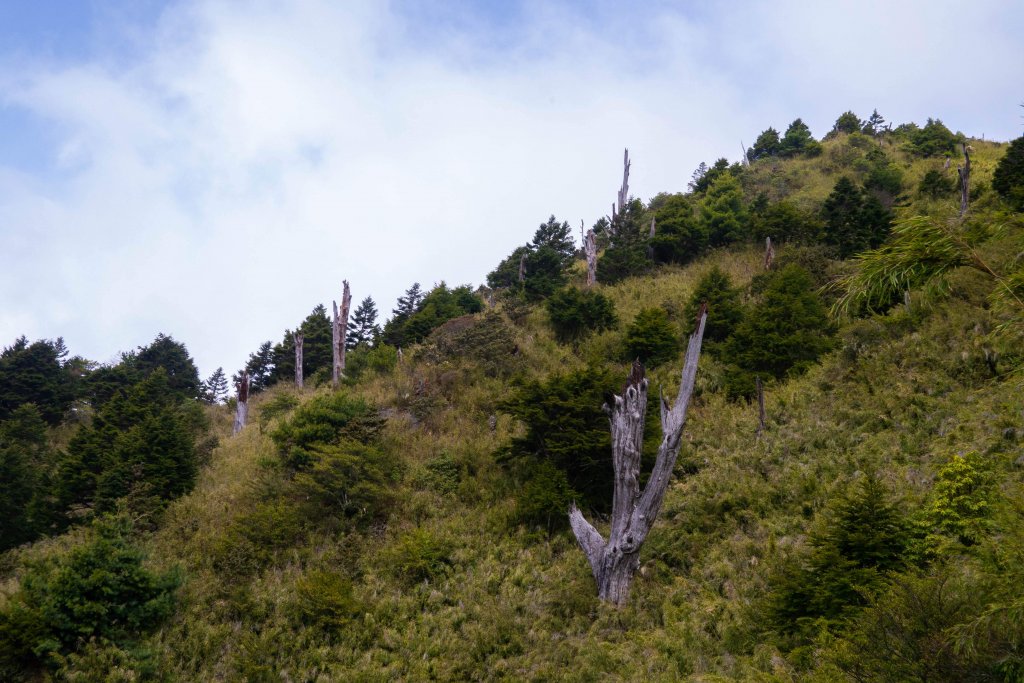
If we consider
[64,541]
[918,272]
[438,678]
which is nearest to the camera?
[918,272]

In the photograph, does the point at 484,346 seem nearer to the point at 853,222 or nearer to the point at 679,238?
the point at 679,238

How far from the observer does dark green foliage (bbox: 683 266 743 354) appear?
69.1ft

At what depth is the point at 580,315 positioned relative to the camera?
81.3 ft

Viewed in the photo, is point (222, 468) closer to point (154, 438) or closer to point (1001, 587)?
point (154, 438)

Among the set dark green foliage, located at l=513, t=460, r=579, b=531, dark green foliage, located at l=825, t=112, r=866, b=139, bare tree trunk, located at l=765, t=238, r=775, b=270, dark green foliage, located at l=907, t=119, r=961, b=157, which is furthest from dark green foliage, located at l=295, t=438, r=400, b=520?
dark green foliage, located at l=825, t=112, r=866, b=139

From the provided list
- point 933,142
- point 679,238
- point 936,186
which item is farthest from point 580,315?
point 933,142

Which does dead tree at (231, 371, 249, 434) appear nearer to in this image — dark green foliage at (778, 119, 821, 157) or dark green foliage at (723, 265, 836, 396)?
dark green foliage at (723, 265, 836, 396)

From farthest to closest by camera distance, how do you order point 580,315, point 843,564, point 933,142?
1. point 933,142
2. point 580,315
3. point 843,564

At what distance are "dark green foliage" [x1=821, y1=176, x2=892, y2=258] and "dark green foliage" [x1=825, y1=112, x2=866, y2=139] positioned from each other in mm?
35890

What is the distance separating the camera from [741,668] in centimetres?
734

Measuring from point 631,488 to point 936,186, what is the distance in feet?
94.2

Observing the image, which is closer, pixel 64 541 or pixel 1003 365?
pixel 1003 365

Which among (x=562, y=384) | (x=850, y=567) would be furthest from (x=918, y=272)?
(x=562, y=384)

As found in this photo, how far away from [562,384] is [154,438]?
482 inches
